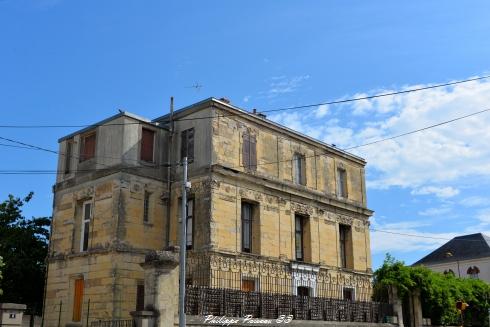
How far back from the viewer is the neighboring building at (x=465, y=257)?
206 ft

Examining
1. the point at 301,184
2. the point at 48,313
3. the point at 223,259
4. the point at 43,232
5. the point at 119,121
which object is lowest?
the point at 48,313

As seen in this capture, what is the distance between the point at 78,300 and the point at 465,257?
5141cm

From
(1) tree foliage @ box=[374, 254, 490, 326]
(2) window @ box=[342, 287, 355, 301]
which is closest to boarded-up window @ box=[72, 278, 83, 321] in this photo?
(2) window @ box=[342, 287, 355, 301]

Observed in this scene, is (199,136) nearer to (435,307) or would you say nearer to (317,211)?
(317,211)

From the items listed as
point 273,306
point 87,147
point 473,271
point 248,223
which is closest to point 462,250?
point 473,271

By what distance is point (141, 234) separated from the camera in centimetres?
2547

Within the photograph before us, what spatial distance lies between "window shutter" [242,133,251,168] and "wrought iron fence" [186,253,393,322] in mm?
4637

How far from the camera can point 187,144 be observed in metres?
27.0

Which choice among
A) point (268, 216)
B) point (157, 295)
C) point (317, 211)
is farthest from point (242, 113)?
point (157, 295)

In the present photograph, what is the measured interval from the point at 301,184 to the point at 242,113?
5.41 metres

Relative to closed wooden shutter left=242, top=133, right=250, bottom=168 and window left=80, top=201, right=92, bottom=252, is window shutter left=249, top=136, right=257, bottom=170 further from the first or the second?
window left=80, top=201, right=92, bottom=252

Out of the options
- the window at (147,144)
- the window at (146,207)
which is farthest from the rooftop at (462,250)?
the window at (146,207)

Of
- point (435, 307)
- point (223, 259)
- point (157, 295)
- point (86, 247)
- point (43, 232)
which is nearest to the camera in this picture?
point (157, 295)

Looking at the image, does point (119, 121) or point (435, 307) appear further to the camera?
point (435, 307)
